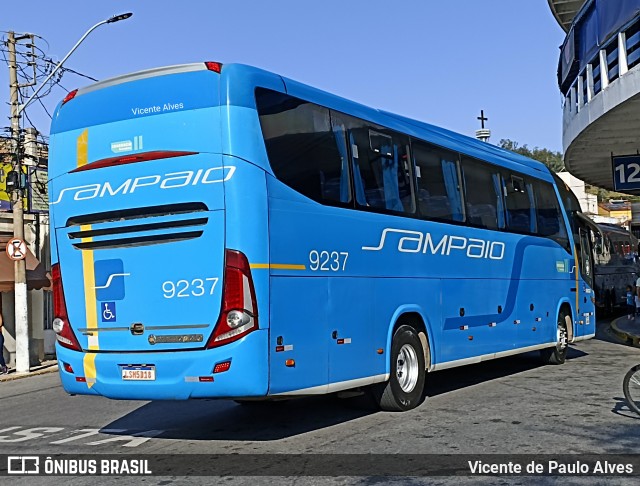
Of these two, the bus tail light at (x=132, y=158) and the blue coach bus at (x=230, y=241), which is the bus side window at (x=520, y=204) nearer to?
the blue coach bus at (x=230, y=241)

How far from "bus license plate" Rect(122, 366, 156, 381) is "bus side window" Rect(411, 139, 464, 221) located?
14.9 feet

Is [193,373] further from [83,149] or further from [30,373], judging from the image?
[30,373]

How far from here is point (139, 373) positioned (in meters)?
7.75

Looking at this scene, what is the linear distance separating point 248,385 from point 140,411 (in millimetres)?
4194

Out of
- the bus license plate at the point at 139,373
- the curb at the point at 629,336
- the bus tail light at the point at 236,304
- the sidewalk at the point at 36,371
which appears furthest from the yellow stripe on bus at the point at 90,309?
the curb at the point at 629,336

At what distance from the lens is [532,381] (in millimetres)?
12641

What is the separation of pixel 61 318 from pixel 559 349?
34.0 feet

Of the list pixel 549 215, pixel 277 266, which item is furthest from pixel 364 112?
pixel 549 215

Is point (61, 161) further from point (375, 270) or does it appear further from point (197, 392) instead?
point (375, 270)

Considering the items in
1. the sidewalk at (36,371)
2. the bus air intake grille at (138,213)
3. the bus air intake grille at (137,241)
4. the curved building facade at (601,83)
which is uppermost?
the curved building facade at (601,83)

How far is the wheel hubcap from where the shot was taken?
32.6 feet

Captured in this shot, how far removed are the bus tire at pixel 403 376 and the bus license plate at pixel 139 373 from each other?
316 centimetres

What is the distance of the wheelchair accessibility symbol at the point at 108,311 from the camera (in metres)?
8.00

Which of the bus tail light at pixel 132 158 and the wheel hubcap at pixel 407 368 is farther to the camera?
the wheel hubcap at pixel 407 368
